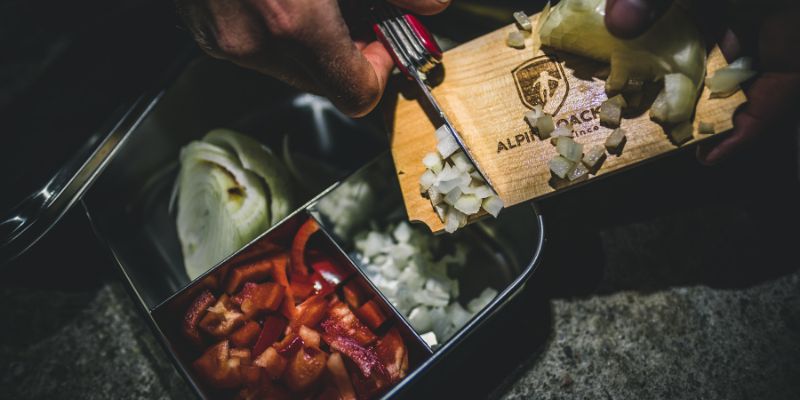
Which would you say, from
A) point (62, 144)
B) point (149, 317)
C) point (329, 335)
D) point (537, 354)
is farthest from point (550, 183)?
point (62, 144)

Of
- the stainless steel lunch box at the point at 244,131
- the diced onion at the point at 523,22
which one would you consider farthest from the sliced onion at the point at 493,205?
the diced onion at the point at 523,22

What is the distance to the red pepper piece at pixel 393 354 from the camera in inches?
50.5

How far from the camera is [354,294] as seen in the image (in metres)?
1.45

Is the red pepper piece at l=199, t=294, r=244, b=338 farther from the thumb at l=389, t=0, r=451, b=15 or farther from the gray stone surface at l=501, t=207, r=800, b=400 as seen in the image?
the thumb at l=389, t=0, r=451, b=15

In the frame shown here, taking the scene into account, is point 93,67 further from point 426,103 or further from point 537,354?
point 537,354

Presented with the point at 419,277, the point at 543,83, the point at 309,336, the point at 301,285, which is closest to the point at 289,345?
the point at 309,336

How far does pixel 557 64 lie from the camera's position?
141 centimetres

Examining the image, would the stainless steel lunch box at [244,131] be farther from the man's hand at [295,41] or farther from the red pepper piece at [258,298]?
the man's hand at [295,41]

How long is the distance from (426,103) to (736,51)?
0.85m

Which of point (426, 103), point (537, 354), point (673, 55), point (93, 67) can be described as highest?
point (93, 67)

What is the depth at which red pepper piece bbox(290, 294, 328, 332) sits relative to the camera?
138 cm

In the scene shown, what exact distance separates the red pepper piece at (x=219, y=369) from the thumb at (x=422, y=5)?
1.03m

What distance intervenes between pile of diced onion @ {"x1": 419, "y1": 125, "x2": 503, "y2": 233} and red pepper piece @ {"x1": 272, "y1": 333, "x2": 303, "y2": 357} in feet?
1.67

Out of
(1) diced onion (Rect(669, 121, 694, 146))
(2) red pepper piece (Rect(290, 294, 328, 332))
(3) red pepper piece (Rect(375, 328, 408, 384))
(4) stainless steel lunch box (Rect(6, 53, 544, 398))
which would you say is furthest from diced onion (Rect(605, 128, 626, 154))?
(2) red pepper piece (Rect(290, 294, 328, 332))
